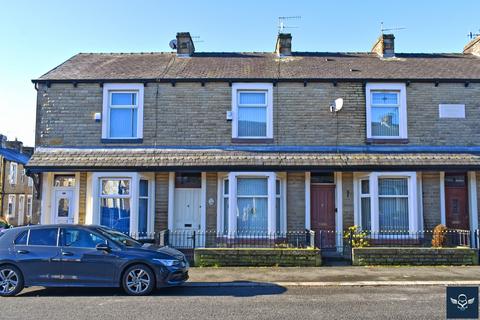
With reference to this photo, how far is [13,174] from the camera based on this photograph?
34.0 m

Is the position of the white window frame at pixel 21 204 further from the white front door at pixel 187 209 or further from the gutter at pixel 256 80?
the white front door at pixel 187 209

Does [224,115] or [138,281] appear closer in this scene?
[138,281]

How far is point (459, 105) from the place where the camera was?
48.1 feet

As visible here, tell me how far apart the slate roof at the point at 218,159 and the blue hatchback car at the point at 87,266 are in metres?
5.01

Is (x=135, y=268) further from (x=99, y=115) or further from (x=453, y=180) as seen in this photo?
(x=453, y=180)

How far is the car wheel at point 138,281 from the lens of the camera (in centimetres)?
849

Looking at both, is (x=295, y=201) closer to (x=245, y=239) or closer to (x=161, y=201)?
(x=245, y=239)

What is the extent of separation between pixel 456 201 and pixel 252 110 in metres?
7.49

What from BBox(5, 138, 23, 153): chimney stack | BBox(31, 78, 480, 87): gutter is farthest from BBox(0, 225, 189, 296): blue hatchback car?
BBox(5, 138, 23, 153): chimney stack

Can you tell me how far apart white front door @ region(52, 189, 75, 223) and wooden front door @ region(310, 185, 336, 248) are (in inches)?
322

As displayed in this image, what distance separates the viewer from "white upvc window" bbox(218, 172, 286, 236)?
543 inches

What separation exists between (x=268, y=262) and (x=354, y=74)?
7477 millimetres

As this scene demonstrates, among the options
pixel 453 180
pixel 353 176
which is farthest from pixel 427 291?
pixel 453 180

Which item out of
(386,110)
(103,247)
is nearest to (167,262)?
(103,247)
